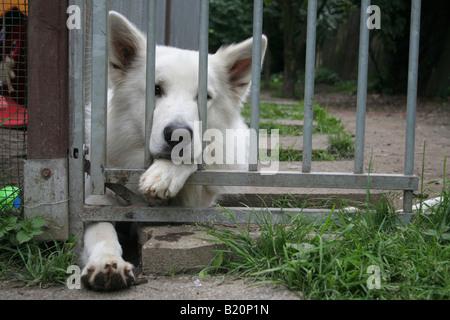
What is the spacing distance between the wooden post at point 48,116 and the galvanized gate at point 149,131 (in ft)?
0.16

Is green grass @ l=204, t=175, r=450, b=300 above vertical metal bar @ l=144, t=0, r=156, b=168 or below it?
below

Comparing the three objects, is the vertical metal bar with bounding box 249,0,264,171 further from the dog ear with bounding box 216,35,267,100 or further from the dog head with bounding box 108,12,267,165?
the dog ear with bounding box 216,35,267,100

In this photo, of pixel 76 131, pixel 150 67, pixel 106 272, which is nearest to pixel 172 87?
pixel 150 67

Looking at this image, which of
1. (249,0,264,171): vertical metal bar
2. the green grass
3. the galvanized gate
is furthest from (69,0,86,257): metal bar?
(249,0,264,171): vertical metal bar

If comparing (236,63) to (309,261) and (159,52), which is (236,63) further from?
(309,261)

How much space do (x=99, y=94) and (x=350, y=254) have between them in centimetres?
140

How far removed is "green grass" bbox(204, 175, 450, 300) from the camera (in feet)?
5.71

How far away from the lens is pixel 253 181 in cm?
233

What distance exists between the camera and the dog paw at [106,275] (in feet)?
6.13

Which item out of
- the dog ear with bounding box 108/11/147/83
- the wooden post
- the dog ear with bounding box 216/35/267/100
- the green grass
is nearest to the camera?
the green grass

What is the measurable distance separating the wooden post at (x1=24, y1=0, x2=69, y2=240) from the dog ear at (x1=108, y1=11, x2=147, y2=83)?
0.35m

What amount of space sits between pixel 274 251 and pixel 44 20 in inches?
60.3

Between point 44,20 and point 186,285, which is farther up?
point 44,20
